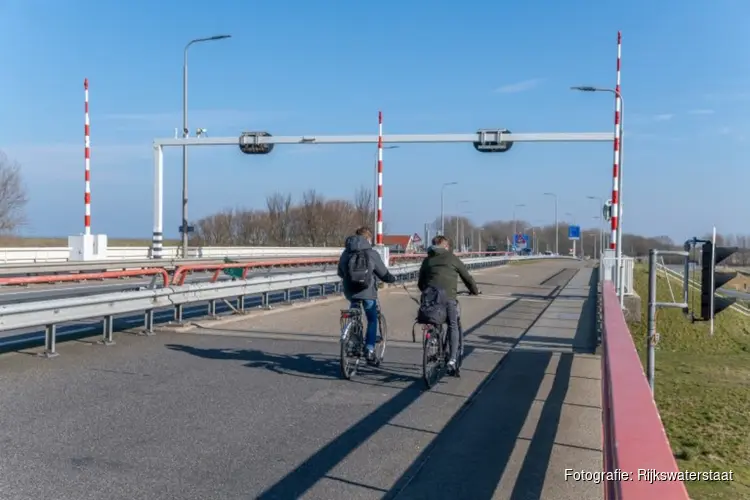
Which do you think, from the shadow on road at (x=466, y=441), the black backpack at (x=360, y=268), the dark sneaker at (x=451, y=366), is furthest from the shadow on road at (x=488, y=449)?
the black backpack at (x=360, y=268)

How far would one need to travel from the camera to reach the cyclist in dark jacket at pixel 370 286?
9.00 meters

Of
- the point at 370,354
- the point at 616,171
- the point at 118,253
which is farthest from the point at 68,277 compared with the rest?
the point at 118,253

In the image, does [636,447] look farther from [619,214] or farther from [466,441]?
[619,214]

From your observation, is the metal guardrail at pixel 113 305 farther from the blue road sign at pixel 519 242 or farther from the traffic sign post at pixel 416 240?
the blue road sign at pixel 519 242

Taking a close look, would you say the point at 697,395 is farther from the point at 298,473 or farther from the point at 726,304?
the point at 298,473

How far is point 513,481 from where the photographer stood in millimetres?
5137

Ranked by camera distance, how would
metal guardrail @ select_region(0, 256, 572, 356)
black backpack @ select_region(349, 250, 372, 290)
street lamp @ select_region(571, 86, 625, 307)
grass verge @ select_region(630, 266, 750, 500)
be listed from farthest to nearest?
street lamp @ select_region(571, 86, 625, 307), metal guardrail @ select_region(0, 256, 572, 356), black backpack @ select_region(349, 250, 372, 290), grass verge @ select_region(630, 266, 750, 500)

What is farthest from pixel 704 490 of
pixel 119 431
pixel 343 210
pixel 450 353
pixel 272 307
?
pixel 343 210

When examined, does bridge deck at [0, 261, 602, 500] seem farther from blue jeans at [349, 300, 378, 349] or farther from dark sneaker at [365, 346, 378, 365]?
blue jeans at [349, 300, 378, 349]

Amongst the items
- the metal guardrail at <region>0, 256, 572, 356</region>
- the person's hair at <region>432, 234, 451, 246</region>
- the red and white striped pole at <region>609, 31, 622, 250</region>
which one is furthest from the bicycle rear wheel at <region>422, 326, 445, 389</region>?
the red and white striped pole at <region>609, 31, 622, 250</region>

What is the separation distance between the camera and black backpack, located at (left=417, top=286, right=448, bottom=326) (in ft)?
27.6

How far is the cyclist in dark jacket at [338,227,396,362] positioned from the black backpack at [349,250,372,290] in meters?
0.04

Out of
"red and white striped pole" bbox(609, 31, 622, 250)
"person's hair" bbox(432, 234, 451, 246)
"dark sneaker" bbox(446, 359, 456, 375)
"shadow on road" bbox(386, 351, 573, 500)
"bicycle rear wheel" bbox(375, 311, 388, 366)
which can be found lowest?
"shadow on road" bbox(386, 351, 573, 500)

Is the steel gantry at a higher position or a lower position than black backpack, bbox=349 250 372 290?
higher
